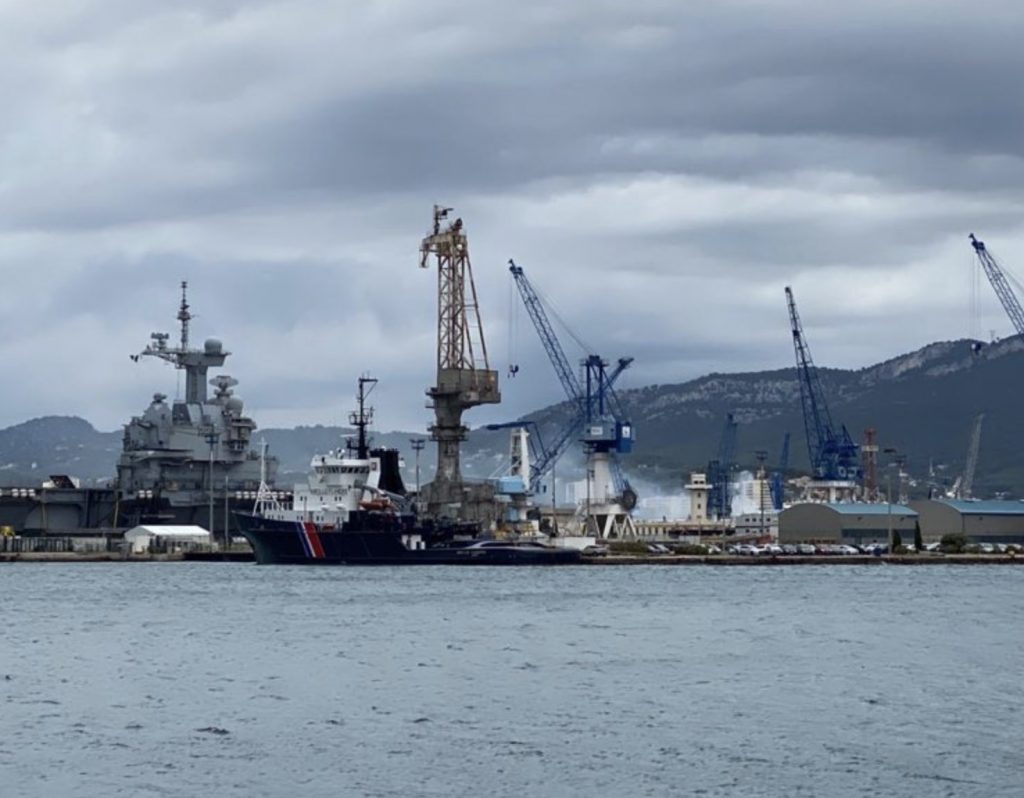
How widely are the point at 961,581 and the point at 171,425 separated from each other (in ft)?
255

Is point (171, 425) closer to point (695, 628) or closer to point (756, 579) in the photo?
point (756, 579)

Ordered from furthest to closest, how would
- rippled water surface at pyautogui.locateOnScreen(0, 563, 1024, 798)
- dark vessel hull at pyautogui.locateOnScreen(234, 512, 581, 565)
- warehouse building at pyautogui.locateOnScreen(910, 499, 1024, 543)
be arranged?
1. warehouse building at pyautogui.locateOnScreen(910, 499, 1024, 543)
2. dark vessel hull at pyautogui.locateOnScreen(234, 512, 581, 565)
3. rippled water surface at pyautogui.locateOnScreen(0, 563, 1024, 798)

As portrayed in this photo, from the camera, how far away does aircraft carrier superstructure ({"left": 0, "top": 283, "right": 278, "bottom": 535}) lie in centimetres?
16975

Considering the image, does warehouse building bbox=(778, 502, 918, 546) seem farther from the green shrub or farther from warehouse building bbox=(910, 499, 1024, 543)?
the green shrub

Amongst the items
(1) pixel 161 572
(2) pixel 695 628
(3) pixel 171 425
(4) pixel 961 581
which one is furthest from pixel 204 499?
(2) pixel 695 628

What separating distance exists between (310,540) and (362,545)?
373 centimetres

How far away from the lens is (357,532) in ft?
458

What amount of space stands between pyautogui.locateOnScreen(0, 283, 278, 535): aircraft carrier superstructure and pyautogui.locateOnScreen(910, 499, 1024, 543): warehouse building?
2521 inches

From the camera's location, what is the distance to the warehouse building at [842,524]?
187 metres

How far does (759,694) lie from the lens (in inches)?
2164

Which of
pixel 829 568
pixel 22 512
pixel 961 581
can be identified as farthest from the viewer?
pixel 22 512

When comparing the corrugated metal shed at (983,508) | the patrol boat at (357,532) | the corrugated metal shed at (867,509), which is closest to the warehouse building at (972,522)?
the corrugated metal shed at (983,508)

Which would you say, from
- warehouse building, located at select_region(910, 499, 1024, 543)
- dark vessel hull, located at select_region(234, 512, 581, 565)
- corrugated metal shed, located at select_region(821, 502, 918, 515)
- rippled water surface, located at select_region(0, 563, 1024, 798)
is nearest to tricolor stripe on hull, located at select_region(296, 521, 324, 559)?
dark vessel hull, located at select_region(234, 512, 581, 565)

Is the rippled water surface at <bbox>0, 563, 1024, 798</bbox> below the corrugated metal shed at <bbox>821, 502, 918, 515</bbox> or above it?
below
